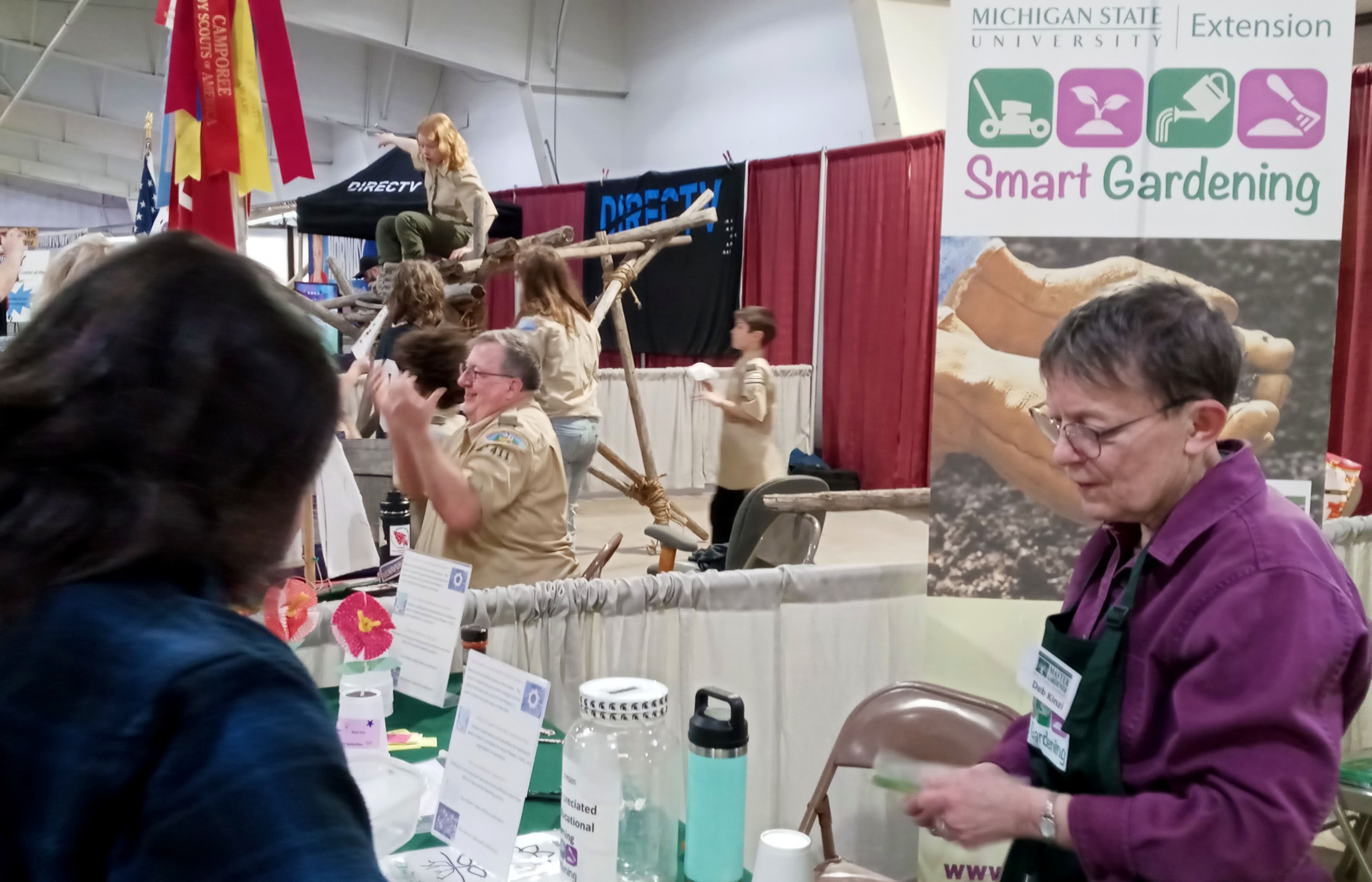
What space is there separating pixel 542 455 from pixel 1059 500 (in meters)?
1.20

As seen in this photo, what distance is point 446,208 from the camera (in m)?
6.00

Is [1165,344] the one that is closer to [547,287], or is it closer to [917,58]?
[547,287]

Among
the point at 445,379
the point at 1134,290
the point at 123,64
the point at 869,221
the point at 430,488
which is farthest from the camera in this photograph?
the point at 123,64

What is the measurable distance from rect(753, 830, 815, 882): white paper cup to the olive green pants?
518cm

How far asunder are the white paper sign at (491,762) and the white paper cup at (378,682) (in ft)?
1.62

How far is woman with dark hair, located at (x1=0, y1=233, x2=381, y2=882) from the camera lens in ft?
1.70

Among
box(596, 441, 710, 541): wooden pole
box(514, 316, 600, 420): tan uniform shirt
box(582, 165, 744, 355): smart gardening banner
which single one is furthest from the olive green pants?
box(582, 165, 744, 355): smart gardening banner

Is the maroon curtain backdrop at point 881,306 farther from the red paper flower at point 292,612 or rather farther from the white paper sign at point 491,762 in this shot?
the white paper sign at point 491,762

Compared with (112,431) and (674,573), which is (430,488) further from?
(112,431)

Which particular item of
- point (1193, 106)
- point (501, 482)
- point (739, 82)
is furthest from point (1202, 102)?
point (739, 82)

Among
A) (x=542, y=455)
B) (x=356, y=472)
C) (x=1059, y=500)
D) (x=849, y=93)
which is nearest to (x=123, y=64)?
(x=849, y=93)

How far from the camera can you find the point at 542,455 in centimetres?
246

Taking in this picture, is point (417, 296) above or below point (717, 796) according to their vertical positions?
above

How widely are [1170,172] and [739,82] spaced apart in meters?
7.57
